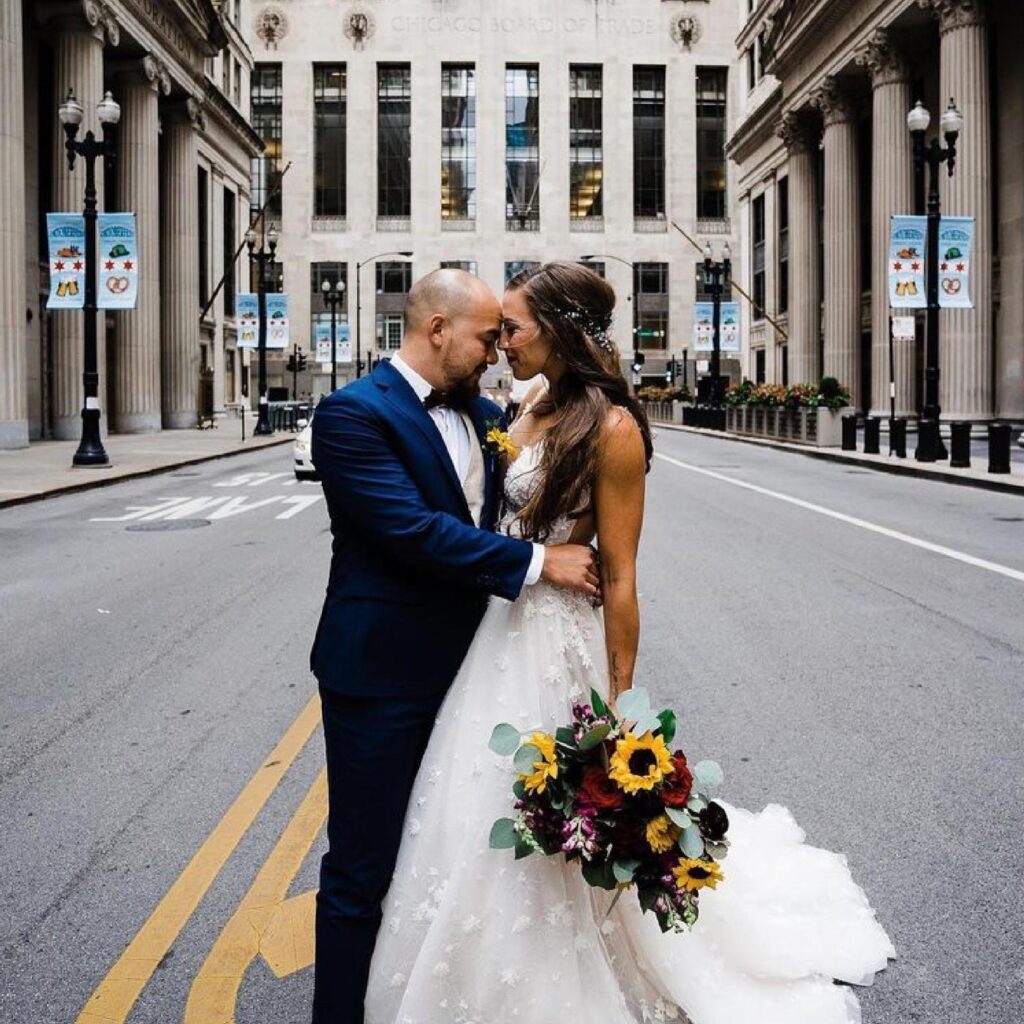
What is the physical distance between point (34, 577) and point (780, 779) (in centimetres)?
901

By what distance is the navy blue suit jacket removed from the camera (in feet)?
9.40

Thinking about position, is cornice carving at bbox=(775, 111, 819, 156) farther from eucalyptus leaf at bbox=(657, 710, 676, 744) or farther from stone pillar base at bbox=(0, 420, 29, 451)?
eucalyptus leaf at bbox=(657, 710, 676, 744)

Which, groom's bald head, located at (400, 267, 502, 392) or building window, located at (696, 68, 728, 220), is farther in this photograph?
building window, located at (696, 68, 728, 220)

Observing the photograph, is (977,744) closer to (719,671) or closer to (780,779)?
(780,779)

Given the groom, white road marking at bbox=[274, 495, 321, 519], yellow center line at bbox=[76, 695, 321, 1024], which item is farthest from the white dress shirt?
white road marking at bbox=[274, 495, 321, 519]

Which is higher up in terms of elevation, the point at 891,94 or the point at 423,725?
the point at 891,94

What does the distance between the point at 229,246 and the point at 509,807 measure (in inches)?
2562

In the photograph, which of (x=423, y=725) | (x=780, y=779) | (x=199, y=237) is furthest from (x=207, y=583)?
(x=199, y=237)

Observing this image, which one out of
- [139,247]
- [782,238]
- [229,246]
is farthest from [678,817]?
[782,238]

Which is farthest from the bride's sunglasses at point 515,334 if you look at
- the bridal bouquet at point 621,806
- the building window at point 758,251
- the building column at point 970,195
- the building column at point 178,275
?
the building window at point 758,251

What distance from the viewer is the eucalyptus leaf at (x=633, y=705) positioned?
2736mm

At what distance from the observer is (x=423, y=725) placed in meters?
3.04

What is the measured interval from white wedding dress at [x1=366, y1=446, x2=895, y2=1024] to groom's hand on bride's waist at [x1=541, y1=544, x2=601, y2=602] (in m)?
0.11

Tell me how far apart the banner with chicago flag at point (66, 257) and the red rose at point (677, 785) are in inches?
1038
